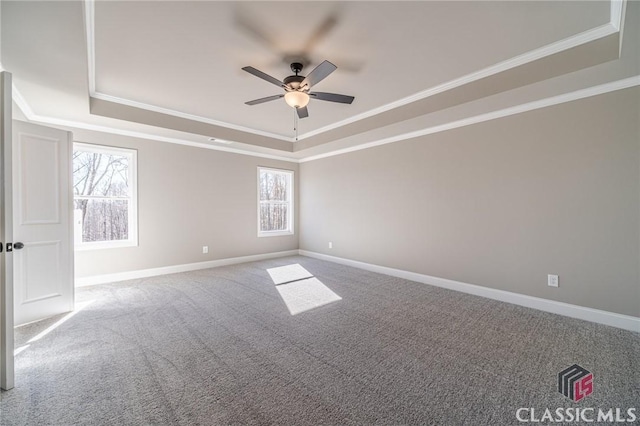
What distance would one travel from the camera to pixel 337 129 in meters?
4.80

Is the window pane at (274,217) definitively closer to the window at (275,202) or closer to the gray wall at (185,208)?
the window at (275,202)

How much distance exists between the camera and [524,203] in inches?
128

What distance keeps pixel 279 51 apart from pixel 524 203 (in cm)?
339

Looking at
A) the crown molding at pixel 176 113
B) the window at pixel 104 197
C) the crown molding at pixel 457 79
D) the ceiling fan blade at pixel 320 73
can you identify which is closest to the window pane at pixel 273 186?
the crown molding at pixel 176 113

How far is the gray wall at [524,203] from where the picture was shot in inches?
105

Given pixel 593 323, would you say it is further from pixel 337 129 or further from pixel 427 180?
pixel 337 129

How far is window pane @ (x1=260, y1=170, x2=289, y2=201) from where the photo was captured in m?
6.20

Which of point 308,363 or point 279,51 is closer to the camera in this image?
point 308,363

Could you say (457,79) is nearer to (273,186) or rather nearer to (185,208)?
(273,186)

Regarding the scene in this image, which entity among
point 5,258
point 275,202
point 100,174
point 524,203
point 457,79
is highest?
point 457,79

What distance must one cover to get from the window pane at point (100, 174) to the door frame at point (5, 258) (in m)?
2.81

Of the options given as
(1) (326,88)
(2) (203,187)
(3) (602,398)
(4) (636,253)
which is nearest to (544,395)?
(3) (602,398)

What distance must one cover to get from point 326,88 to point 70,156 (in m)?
3.20

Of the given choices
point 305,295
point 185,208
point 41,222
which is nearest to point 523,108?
point 305,295
